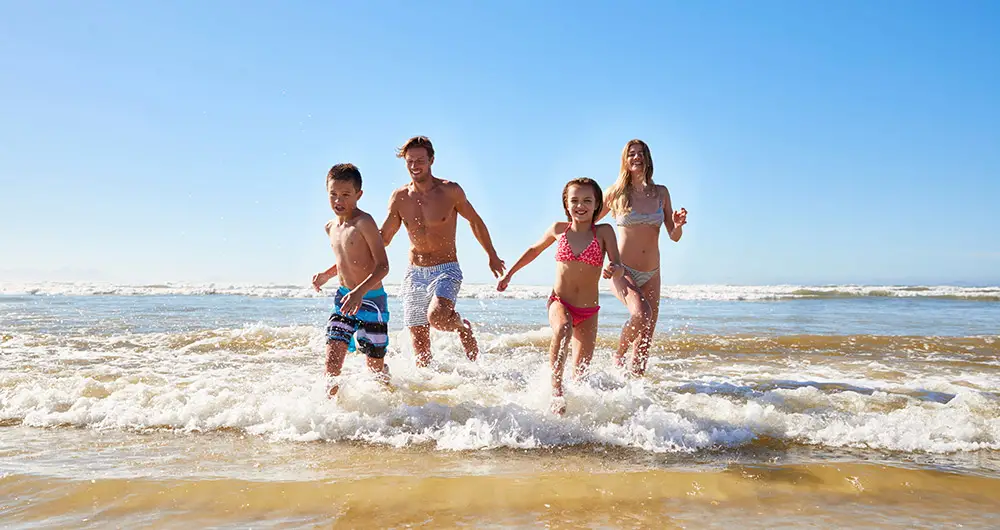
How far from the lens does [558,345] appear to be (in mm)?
4496

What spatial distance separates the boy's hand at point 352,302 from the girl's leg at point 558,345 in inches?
53.9

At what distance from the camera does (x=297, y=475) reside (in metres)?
3.30

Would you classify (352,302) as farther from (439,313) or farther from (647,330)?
(647,330)

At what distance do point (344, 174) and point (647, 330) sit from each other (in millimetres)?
2815

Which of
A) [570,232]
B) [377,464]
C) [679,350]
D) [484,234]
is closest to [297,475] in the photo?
[377,464]

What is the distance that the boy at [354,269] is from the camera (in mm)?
4699

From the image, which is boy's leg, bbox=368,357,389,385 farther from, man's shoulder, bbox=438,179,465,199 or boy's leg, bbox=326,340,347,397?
man's shoulder, bbox=438,179,465,199

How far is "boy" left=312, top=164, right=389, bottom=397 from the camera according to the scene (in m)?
4.70

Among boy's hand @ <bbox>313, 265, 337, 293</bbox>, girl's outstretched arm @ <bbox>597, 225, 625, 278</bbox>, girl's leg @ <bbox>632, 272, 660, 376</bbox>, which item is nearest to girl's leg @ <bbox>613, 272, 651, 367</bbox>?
girl's leg @ <bbox>632, 272, 660, 376</bbox>

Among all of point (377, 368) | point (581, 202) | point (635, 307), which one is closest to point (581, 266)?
point (581, 202)

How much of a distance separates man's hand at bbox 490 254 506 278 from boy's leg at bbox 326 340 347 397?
164 cm

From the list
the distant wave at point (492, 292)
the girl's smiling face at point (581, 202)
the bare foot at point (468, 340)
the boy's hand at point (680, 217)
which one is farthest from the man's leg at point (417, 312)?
the distant wave at point (492, 292)

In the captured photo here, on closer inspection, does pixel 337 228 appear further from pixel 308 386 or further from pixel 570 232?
pixel 570 232

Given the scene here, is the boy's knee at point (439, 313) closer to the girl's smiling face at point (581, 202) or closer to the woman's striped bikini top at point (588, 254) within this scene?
the woman's striped bikini top at point (588, 254)
